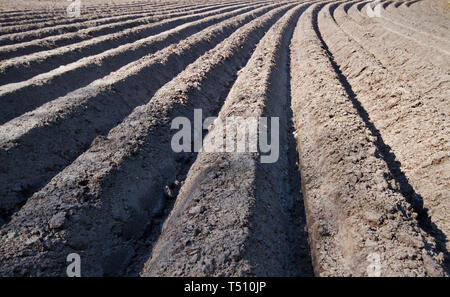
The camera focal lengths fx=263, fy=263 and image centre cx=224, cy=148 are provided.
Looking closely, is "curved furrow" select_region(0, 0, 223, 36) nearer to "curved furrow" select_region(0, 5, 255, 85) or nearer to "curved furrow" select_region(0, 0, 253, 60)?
"curved furrow" select_region(0, 0, 253, 60)

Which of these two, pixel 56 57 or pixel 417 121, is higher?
pixel 56 57

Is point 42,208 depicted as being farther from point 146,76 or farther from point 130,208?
point 146,76

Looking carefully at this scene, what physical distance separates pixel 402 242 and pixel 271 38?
8.22m

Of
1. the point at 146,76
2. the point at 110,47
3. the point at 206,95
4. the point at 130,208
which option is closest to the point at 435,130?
the point at 206,95

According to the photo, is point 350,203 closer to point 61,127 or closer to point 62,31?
point 61,127

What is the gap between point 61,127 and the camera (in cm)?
409

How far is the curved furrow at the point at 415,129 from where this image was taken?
299 centimetres

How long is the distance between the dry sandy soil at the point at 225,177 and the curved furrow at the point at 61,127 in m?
0.02

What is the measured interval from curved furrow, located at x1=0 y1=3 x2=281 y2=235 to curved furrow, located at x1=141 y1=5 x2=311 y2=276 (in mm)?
1881

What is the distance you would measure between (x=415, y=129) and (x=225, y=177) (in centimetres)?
304

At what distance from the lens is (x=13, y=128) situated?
3.86 m

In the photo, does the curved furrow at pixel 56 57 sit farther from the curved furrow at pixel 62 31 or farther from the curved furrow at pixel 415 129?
the curved furrow at pixel 415 129

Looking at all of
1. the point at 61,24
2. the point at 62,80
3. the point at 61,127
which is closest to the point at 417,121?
the point at 61,127

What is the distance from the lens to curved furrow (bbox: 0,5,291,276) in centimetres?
242
